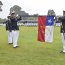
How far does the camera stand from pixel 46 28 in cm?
1717

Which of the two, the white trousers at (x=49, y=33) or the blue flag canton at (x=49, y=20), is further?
the blue flag canton at (x=49, y=20)

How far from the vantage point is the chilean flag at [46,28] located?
17047mm

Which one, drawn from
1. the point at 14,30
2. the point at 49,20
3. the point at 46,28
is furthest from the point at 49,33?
the point at 14,30

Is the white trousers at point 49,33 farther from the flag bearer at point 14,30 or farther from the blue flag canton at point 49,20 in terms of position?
the flag bearer at point 14,30

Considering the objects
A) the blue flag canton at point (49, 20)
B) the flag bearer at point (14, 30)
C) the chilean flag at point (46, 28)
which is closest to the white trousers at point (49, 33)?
the chilean flag at point (46, 28)

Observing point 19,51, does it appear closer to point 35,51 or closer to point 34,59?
point 35,51

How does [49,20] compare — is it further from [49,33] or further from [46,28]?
[49,33]

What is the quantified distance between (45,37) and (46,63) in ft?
11.0

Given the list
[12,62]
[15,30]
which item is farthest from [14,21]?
[12,62]

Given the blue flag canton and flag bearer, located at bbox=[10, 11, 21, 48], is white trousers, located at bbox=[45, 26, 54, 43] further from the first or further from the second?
flag bearer, located at bbox=[10, 11, 21, 48]

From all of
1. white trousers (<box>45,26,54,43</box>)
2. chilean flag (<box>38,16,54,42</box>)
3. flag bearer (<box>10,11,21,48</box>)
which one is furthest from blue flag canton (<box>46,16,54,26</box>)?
flag bearer (<box>10,11,21,48</box>)

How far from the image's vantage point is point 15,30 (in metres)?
19.1

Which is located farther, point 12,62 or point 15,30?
Answer: point 15,30

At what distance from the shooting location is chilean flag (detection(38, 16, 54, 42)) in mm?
17047
